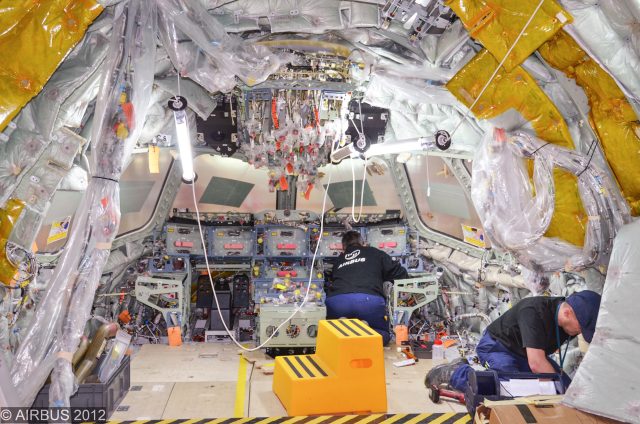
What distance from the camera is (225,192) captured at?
360 inches

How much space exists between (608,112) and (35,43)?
12.4 feet

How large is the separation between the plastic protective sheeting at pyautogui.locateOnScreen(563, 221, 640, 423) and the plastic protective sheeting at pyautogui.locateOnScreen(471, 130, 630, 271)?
44 centimetres

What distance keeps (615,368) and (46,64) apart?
3997 millimetres

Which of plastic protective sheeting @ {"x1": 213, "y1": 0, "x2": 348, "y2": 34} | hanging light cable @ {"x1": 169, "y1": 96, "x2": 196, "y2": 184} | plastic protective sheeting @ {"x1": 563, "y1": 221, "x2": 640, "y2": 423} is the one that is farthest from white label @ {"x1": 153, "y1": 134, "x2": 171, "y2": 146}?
plastic protective sheeting @ {"x1": 563, "y1": 221, "x2": 640, "y2": 423}

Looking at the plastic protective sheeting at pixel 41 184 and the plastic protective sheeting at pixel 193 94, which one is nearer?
the plastic protective sheeting at pixel 41 184

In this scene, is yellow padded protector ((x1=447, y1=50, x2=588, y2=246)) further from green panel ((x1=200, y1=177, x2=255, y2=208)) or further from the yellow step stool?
green panel ((x1=200, y1=177, x2=255, y2=208))

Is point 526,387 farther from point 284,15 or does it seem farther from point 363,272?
point 284,15

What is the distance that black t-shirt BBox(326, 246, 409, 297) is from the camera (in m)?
7.46

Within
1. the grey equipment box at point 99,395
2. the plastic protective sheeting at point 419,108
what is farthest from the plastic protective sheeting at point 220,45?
the grey equipment box at point 99,395

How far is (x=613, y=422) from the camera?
3670 mm

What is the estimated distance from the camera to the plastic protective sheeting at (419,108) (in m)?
5.70

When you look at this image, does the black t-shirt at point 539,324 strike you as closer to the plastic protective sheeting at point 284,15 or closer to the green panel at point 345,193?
the plastic protective sheeting at point 284,15

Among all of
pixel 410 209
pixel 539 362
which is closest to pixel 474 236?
pixel 410 209

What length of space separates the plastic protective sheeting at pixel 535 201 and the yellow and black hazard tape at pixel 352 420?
4.65ft
